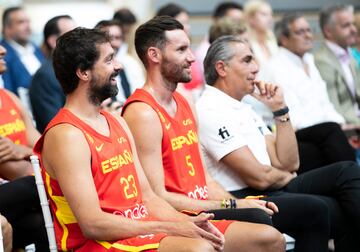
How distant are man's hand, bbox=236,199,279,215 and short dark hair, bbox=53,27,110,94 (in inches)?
45.7

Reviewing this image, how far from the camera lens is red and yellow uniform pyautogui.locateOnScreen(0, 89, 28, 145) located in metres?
5.32

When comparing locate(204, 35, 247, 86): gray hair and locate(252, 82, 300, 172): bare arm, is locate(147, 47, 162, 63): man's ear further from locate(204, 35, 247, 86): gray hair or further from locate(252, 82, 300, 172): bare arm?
locate(252, 82, 300, 172): bare arm

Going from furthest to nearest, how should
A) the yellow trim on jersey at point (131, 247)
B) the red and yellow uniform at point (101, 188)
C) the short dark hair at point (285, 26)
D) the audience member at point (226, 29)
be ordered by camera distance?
the short dark hair at point (285, 26)
the audience member at point (226, 29)
the red and yellow uniform at point (101, 188)
the yellow trim on jersey at point (131, 247)

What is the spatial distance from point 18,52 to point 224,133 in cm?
359

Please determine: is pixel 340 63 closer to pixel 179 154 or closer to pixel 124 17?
pixel 124 17

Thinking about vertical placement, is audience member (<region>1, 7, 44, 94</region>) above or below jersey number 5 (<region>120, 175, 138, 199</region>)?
above

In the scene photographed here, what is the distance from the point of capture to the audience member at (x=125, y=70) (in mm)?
6993

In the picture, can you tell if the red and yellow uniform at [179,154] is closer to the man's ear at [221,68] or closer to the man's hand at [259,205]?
the man's hand at [259,205]

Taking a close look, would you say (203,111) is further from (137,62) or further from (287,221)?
(137,62)

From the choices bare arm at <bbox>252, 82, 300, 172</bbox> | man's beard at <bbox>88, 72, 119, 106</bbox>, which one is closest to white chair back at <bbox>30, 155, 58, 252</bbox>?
man's beard at <bbox>88, 72, 119, 106</bbox>

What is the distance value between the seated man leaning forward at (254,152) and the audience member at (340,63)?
6.03 feet

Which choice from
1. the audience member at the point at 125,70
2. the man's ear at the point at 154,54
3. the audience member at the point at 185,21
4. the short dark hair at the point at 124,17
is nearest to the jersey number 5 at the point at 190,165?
the man's ear at the point at 154,54

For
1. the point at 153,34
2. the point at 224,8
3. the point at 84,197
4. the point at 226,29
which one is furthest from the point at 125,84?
the point at 84,197

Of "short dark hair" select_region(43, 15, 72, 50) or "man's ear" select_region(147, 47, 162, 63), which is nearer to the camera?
"man's ear" select_region(147, 47, 162, 63)
